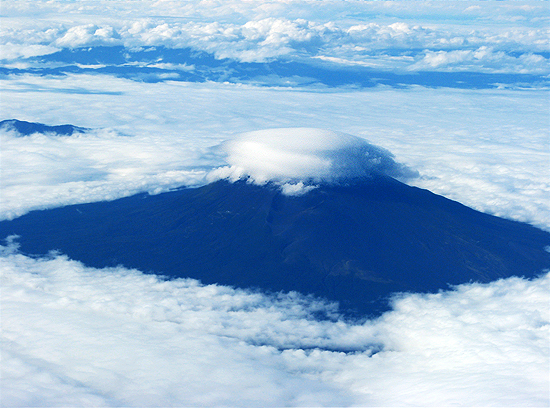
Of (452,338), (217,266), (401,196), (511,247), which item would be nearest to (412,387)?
(452,338)

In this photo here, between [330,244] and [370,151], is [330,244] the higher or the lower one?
the lower one

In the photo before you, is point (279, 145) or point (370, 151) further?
point (370, 151)

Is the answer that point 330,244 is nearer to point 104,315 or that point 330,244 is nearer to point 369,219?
point 369,219

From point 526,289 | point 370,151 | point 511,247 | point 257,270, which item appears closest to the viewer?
point 526,289

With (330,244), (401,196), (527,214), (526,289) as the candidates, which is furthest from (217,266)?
(527,214)

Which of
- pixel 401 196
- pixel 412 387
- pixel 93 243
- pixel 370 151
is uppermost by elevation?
pixel 370 151

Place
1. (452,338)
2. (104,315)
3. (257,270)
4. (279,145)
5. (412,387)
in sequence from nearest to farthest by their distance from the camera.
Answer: (412,387) → (452,338) → (104,315) → (257,270) → (279,145)

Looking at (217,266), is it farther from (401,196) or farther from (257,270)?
(401,196)
